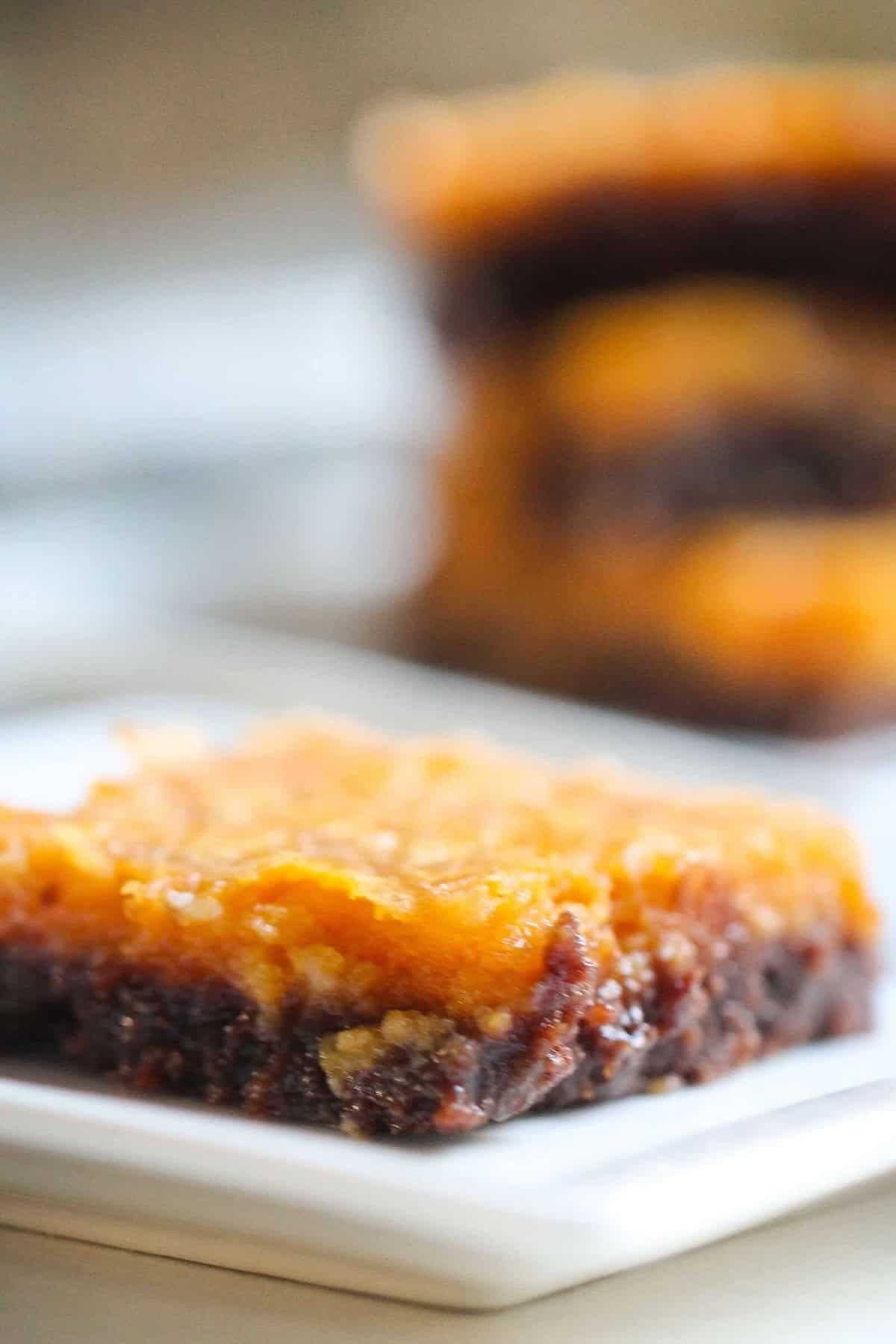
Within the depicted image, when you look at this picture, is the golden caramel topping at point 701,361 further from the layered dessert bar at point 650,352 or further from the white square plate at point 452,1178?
the white square plate at point 452,1178

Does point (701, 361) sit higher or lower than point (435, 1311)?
higher

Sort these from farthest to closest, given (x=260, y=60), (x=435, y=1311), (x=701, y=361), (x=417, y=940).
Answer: (x=260, y=60) < (x=701, y=361) < (x=417, y=940) < (x=435, y=1311)

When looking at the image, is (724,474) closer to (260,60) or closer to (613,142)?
(613,142)

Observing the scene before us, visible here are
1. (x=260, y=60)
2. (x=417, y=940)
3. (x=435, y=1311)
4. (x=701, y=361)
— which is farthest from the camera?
(x=260, y=60)

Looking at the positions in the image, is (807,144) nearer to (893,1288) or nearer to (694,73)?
(694,73)

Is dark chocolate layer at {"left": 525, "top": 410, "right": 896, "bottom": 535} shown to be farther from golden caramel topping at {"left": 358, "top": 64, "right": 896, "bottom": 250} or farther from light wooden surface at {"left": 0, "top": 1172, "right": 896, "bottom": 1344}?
light wooden surface at {"left": 0, "top": 1172, "right": 896, "bottom": 1344}

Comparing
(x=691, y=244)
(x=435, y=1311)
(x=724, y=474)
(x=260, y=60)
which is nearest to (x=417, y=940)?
(x=435, y=1311)

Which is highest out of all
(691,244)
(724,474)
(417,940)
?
(691,244)

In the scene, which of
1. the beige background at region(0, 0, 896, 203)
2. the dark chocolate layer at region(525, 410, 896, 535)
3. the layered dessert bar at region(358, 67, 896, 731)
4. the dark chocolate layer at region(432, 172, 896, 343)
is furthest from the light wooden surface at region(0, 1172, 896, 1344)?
the beige background at region(0, 0, 896, 203)
